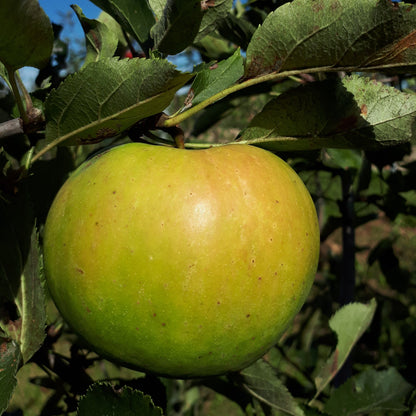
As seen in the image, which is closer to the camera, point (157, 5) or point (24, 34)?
point (24, 34)

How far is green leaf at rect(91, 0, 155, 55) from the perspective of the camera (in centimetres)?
61

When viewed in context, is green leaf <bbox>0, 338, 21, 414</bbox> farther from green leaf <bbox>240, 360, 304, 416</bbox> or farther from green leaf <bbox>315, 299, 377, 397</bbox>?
green leaf <bbox>315, 299, 377, 397</bbox>

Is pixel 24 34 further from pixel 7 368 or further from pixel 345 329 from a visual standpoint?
pixel 345 329

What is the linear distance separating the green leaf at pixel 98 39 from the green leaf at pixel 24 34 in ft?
0.44

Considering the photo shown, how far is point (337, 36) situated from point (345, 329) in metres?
0.65

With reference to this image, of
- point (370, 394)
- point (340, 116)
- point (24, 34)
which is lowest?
point (370, 394)

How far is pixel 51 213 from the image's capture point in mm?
604

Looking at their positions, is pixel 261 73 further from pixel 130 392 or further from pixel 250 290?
pixel 130 392

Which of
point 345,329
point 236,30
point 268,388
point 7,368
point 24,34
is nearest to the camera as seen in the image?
point 24,34

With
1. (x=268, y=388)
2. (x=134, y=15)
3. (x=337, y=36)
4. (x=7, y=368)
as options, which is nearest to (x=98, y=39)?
(x=134, y=15)

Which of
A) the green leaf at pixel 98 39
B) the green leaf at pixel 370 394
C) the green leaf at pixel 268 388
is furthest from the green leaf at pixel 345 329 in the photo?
the green leaf at pixel 98 39

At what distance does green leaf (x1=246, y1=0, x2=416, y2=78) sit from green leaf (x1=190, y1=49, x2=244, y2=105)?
24 mm

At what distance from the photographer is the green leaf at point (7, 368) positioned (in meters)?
0.54

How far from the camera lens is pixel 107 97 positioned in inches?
20.4
